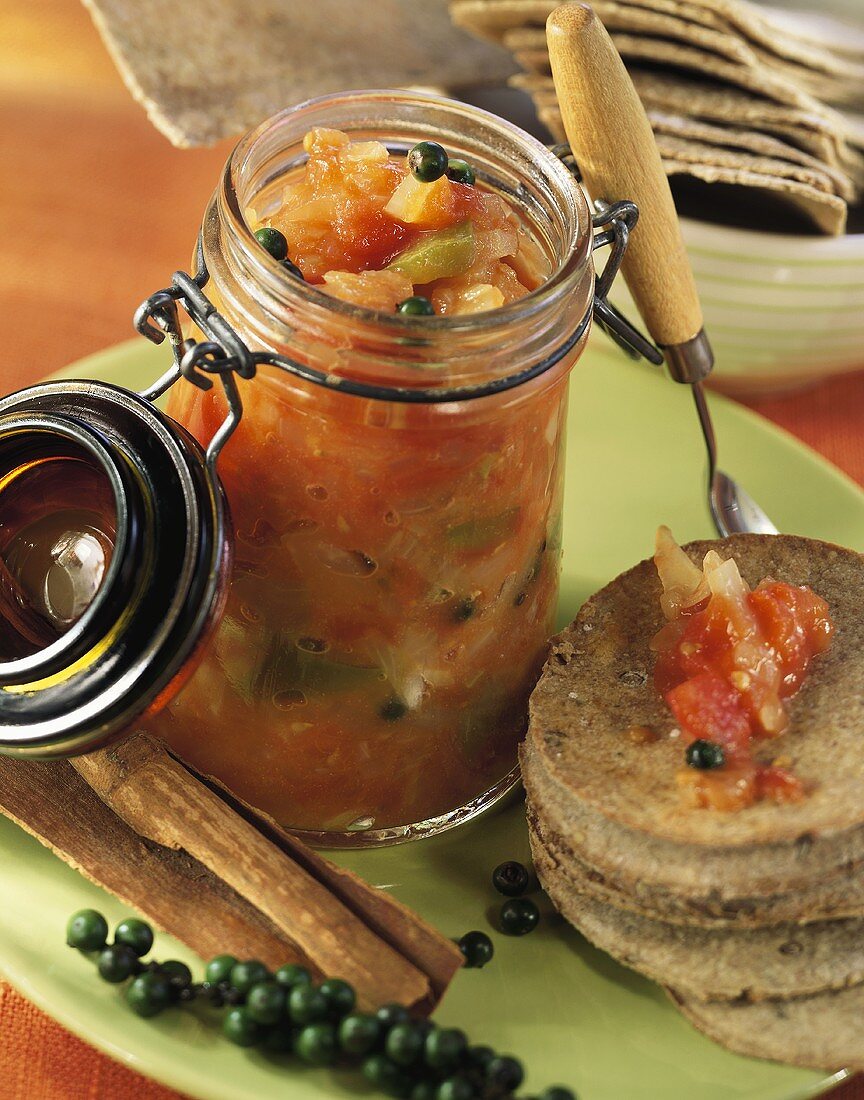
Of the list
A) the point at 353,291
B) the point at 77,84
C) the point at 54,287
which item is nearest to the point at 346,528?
the point at 353,291

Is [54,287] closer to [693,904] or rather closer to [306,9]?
[306,9]

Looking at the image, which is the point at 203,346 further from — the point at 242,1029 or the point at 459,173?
the point at 242,1029

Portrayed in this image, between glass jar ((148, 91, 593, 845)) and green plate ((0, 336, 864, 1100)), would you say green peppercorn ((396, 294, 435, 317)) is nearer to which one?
glass jar ((148, 91, 593, 845))

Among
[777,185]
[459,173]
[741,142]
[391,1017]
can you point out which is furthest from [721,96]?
[391,1017]

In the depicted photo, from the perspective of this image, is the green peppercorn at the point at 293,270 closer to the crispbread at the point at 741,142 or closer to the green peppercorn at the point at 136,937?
the green peppercorn at the point at 136,937

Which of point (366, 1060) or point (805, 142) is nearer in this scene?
point (366, 1060)
